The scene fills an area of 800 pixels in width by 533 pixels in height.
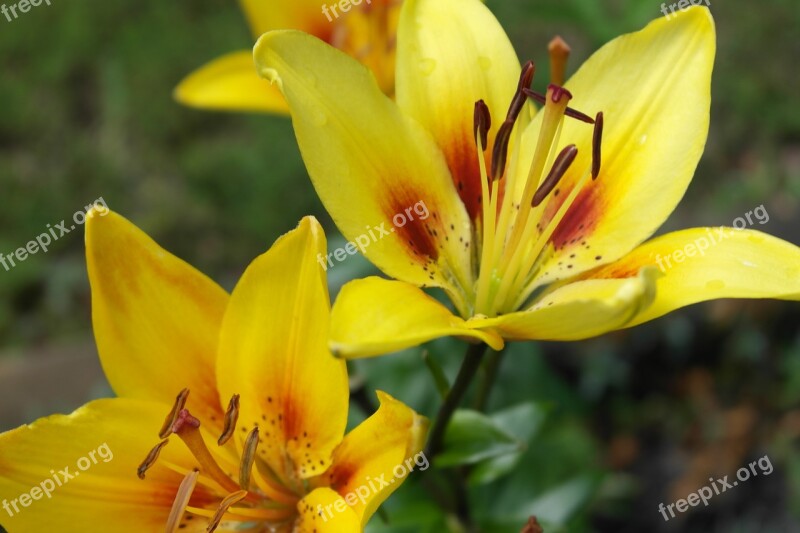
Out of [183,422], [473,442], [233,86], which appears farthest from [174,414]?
[233,86]

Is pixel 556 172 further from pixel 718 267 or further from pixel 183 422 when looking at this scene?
pixel 183 422

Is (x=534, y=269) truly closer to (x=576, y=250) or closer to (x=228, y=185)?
(x=576, y=250)

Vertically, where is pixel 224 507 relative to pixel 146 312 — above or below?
below

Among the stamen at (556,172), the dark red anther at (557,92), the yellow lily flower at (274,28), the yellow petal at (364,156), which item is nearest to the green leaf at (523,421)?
the yellow petal at (364,156)

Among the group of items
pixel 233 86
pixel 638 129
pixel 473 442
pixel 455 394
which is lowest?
pixel 473 442

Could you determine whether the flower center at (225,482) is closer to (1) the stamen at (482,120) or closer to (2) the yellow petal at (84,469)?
(2) the yellow petal at (84,469)

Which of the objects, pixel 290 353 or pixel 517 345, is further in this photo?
pixel 517 345

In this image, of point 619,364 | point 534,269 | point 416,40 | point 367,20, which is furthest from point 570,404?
point 416,40
